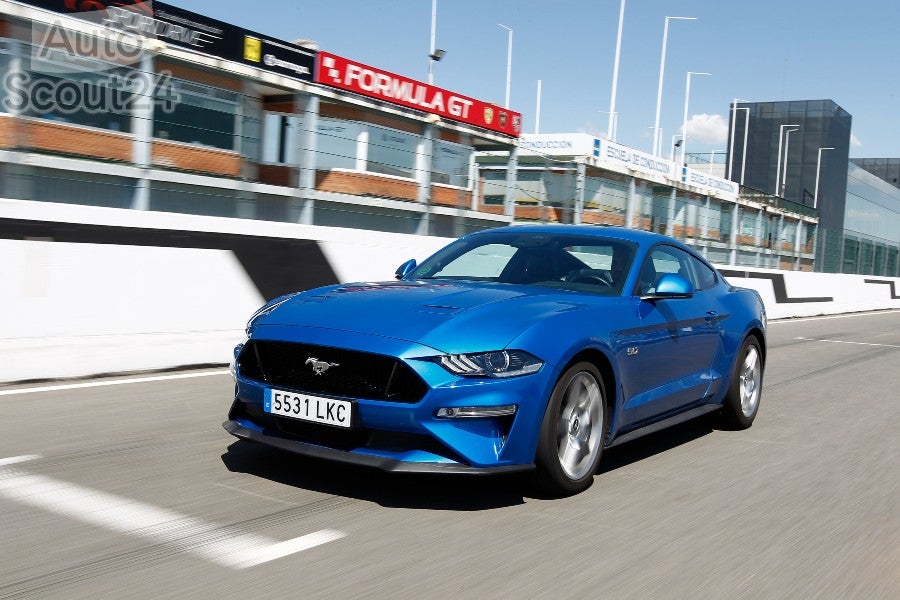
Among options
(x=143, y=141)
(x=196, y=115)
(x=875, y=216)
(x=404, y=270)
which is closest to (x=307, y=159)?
(x=196, y=115)

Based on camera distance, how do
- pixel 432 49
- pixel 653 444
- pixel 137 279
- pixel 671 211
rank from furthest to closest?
pixel 432 49
pixel 671 211
pixel 137 279
pixel 653 444

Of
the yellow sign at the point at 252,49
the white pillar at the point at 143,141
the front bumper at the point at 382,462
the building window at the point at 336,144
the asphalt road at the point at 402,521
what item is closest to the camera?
the asphalt road at the point at 402,521

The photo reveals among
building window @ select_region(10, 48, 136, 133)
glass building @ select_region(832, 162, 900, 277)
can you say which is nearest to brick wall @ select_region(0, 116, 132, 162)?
building window @ select_region(10, 48, 136, 133)

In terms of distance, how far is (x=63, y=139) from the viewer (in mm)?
13914

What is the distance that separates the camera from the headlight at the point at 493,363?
457cm

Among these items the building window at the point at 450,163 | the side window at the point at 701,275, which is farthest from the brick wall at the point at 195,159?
the side window at the point at 701,275

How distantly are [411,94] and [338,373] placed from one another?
24.9 meters

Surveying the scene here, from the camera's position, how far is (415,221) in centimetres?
1872

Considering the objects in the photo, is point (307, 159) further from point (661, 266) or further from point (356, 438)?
point (356, 438)

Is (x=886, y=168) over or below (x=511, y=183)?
over

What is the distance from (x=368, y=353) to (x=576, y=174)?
686 inches

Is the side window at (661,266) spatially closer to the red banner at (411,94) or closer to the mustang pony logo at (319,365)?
the mustang pony logo at (319,365)

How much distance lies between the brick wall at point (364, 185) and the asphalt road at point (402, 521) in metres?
11.8

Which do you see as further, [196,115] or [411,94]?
[411,94]
